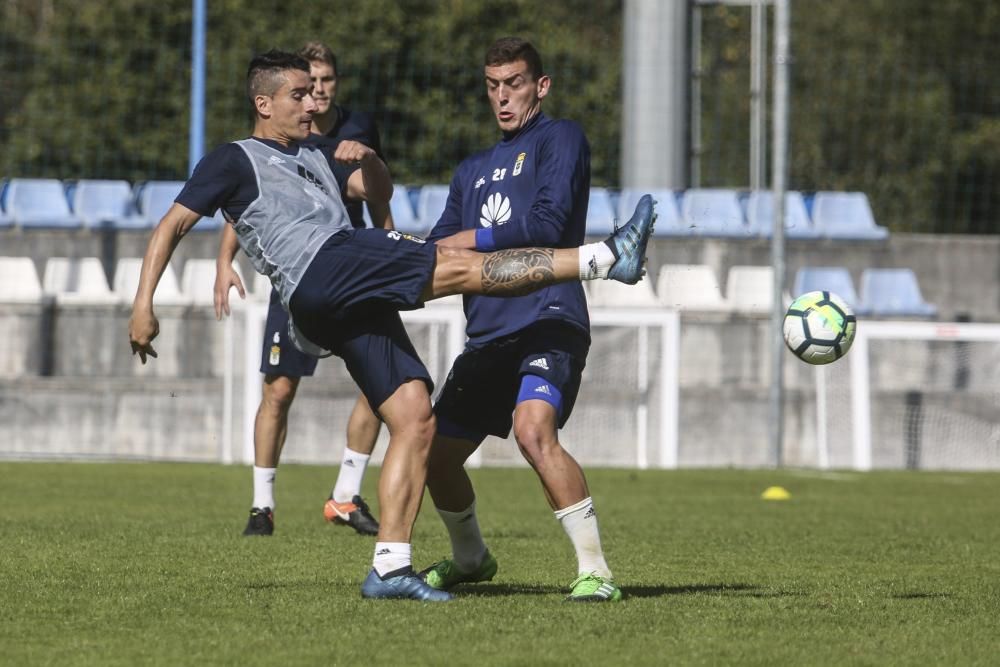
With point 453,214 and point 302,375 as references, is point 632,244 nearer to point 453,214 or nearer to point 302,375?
point 453,214

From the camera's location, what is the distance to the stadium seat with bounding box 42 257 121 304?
1555 centimetres

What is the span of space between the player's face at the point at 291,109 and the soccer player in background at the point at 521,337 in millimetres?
668

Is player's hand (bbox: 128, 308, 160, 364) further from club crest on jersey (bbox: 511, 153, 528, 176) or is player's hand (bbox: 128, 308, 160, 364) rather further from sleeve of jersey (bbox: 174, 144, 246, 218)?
club crest on jersey (bbox: 511, 153, 528, 176)

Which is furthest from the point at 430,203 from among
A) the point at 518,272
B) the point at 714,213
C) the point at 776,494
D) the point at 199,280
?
the point at 518,272

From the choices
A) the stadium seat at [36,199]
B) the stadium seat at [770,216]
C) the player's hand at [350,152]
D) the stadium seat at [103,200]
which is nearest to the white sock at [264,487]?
the player's hand at [350,152]

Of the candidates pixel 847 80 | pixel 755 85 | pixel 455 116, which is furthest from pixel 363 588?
pixel 847 80

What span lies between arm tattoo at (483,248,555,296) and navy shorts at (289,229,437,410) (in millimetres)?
211

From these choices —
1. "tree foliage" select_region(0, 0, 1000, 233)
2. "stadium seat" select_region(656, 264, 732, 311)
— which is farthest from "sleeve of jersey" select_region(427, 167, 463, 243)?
"tree foliage" select_region(0, 0, 1000, 233)

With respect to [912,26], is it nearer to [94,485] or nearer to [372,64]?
[372,64]

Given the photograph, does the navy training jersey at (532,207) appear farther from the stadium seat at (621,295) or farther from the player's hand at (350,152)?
the stadium seat at (621,295)

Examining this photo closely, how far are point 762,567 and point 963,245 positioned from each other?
1304 cm

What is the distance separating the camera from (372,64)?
86.0 feet

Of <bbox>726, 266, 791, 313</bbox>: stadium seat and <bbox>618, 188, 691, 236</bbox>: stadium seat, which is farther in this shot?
<bbox>618, 188, 691, 236</bbox>: stadium seat

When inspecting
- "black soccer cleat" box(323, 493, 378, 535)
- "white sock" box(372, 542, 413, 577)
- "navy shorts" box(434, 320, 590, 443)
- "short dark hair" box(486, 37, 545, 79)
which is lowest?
"black soccer cleat" box(323, 493, 378, 535)
